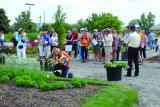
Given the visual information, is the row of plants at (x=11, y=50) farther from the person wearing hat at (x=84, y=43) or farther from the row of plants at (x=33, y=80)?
the row of plants at (x=33, y=80)

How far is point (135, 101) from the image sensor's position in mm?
12875

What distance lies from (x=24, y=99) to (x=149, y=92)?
470 centimetres

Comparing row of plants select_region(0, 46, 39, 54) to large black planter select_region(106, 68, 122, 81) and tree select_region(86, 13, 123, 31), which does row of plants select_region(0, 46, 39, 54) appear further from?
tree select_region(86, 13, 123, 31)

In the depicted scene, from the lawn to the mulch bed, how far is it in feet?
0.09

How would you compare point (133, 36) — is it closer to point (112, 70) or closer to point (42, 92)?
point (112, 70)

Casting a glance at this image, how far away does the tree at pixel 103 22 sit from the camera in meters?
77.6

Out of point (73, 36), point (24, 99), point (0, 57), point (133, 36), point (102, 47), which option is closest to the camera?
point (24, 99)

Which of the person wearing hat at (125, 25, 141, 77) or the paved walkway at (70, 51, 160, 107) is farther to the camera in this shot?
the person wearing hat at (125, 25, 141, 77)

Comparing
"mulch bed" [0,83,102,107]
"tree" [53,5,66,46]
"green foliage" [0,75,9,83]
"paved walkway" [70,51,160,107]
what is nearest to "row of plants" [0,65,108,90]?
"green foliage" [0,75,9,83]

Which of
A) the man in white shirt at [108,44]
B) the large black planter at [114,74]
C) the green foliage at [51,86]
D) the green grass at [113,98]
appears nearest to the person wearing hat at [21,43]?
the man in white shirt at [108,44]

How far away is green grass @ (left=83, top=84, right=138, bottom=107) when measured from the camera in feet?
38.2

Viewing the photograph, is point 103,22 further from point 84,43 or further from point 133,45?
point 133,45

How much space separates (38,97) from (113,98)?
1998 mm

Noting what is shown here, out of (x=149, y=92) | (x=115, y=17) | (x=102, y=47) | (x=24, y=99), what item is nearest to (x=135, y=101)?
(x=149, y=92)
